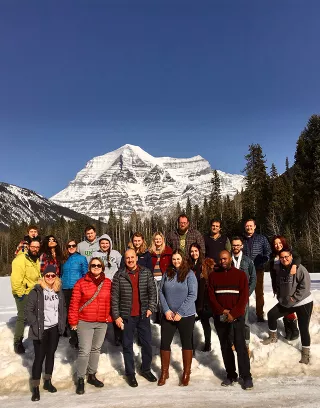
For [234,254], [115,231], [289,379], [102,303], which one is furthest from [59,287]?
[115,231]

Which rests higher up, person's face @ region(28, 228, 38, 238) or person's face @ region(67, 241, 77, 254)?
person's face @ region(28, 228, 38, 238)

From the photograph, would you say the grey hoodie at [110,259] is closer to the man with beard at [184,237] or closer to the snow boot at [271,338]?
the man with beard at [184,237]

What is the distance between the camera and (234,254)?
6.89m

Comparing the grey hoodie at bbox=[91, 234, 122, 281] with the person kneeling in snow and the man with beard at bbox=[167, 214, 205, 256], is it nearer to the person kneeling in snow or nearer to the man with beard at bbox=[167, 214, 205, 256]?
the man with beard at bbox=[167, 214, 205, 256]

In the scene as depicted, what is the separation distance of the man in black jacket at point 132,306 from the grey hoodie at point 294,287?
2520 millimetres

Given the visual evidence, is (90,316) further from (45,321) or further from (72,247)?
(72,247)

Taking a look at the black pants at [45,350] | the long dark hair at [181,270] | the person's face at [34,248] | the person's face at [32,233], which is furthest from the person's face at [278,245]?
the person's face at [32,233]

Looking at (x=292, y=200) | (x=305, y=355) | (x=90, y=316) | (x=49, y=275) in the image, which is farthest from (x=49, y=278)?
(x=292, y=200)

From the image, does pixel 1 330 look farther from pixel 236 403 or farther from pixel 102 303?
pixel 236 403

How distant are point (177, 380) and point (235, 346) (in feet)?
3.95

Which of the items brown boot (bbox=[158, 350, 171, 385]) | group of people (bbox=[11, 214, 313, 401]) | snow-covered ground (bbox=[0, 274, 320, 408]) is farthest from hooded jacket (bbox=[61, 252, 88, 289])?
brown boot (bbox=[158, 350, 171, 385])

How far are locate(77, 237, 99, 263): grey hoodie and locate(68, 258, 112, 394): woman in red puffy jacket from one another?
1581 mm

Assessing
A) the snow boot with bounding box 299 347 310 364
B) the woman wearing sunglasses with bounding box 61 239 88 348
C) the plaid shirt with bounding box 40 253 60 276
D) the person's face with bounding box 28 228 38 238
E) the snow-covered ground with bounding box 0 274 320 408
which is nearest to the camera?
the snow-covered ground with bounding box 0 274 320 408

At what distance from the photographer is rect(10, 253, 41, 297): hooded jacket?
22.8 feet
